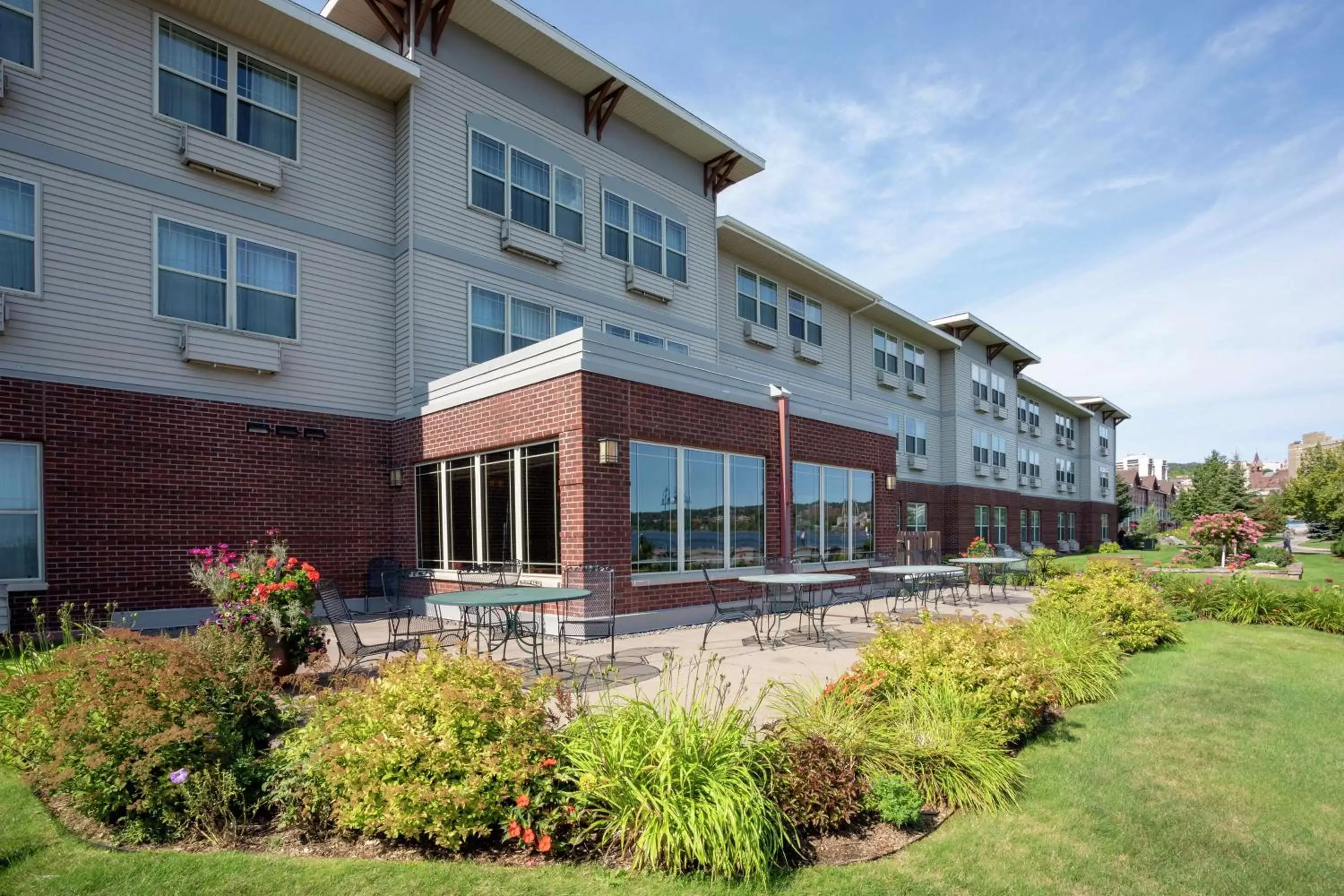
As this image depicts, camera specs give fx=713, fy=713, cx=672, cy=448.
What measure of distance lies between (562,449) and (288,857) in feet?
21.6

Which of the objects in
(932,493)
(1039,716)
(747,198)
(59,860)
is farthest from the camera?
(932,493)

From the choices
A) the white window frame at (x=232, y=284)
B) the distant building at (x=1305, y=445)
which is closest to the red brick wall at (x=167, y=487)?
the white window frame at (x=232, y=284)

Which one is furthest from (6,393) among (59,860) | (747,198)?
(747,198)

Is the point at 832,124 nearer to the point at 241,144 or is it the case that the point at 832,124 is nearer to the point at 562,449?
the point at 562,449

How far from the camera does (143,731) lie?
3.93m

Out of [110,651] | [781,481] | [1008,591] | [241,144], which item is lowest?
[1008,591]

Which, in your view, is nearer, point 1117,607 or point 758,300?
point 1117,607

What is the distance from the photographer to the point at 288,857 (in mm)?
3643

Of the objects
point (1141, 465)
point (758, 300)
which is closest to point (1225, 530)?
point (758, 300)

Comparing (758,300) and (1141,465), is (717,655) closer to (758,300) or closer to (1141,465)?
(758,300)

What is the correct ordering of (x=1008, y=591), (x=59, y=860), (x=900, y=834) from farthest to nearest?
1. (x=1008, y=591)
2. (x=900, y=834)
3. (x=59, y=860)

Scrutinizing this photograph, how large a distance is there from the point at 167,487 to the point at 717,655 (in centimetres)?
896

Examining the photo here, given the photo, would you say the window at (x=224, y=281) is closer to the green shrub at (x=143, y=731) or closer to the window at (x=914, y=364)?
the green shrub at (x=143, y=731)

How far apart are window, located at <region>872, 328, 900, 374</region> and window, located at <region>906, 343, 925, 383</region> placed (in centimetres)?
73
